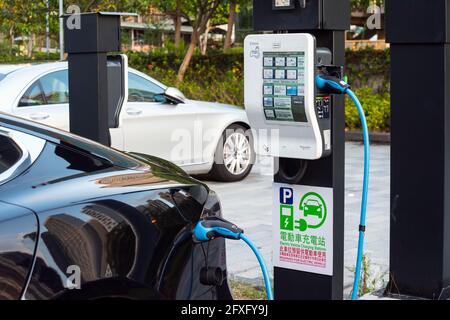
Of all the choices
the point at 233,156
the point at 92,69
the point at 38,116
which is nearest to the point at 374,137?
the point at 233,156

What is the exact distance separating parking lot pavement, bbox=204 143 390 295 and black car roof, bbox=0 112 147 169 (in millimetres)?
2155

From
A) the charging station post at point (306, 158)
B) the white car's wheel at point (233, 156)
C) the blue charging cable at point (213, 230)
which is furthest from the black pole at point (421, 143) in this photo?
the white car's wheel at point (233, 156)

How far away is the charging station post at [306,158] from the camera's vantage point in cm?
394

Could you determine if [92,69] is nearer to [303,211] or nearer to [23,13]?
[303,211]

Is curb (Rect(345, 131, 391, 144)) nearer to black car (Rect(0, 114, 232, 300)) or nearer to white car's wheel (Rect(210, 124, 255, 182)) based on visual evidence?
white car's wheel (Rect(210, 124, 255, 182))

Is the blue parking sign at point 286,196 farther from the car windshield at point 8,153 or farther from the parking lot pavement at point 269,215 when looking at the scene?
the car windshield at point 8,153

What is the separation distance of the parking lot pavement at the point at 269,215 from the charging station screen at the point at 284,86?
56.2 inches

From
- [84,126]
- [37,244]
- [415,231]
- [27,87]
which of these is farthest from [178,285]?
[27,87]

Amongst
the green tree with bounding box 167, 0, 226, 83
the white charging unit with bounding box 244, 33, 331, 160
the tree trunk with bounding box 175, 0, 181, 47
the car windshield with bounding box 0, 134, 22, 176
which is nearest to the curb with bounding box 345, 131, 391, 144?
the green tree with bounding box 167, 0, 226, 83

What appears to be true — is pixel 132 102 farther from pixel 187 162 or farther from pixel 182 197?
pixel 182 197

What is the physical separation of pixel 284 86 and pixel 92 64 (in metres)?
1.97

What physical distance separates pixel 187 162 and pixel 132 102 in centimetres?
95

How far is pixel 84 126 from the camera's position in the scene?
561cm

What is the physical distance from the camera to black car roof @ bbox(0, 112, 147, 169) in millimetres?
3051
